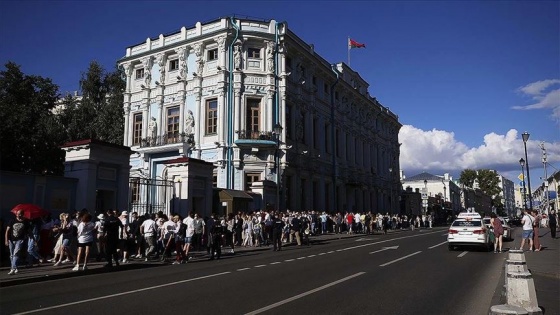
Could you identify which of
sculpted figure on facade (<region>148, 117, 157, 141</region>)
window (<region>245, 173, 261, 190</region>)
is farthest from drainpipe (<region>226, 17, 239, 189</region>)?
sculpted figure on facade (<region>148, 117, 157, 141</region>)

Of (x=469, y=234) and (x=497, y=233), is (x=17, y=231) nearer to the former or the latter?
(x=469, y=234)

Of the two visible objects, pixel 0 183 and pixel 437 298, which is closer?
pixel 437 298

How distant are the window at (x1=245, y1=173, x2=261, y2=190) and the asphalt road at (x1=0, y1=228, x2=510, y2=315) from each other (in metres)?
17.7

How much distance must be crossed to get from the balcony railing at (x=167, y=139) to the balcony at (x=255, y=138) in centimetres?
397

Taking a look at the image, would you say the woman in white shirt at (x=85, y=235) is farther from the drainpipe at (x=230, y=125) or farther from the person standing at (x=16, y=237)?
the drainpipe at (x=230, y=125)

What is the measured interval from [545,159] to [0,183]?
49191mm

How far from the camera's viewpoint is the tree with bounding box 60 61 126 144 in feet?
129

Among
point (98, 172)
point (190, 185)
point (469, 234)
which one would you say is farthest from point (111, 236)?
point (469, 234)

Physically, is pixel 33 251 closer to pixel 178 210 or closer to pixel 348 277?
pixel 178 210

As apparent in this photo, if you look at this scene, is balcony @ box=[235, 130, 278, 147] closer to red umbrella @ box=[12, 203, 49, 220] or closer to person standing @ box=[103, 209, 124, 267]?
person standing @ box=[103, 209, 124, 267]

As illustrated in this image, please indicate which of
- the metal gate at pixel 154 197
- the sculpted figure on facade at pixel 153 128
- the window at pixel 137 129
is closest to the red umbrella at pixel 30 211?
the metal gate at pixel 154 197

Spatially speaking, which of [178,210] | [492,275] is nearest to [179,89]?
[178,210]

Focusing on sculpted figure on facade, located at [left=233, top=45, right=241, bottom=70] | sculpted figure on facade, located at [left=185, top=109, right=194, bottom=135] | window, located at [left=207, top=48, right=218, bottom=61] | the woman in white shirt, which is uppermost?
window, located at [left=207, top=48, right=218, bottom=61]

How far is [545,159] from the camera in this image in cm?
4672
